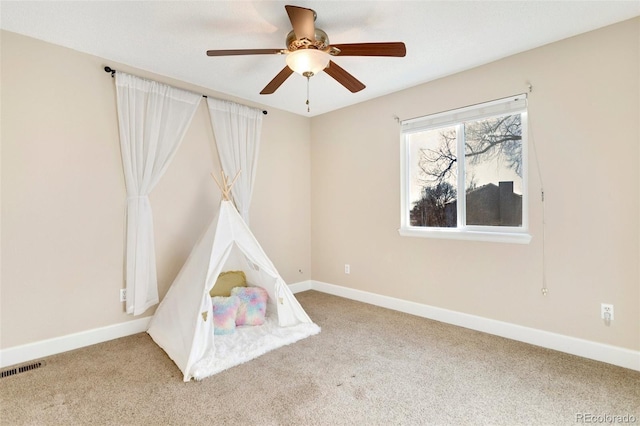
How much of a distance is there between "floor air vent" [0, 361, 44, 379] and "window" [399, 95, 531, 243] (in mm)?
3306

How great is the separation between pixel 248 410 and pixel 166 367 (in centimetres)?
84

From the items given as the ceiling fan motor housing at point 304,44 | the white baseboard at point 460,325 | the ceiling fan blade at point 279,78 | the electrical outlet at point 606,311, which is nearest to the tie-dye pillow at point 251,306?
the white baseboard at point 460,325

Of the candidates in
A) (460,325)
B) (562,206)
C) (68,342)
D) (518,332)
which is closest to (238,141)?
(68,342)

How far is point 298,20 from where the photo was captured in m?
1.81

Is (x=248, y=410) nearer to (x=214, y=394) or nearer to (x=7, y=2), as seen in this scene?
(x=214, y=394)

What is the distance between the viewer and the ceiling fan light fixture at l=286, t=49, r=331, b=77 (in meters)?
1.97

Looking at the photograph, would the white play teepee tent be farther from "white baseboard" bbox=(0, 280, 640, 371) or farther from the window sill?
the window sill

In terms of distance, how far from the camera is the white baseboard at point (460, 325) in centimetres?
227

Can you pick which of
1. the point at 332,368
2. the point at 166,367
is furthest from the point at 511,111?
the point at 166,367

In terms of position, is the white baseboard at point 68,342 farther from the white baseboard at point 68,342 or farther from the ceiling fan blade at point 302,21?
the ceiling fan blade at point 302,21

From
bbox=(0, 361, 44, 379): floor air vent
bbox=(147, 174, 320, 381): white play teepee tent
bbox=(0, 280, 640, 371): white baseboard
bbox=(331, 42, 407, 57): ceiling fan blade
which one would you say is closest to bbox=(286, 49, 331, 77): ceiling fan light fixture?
bbox=(331, 42, 407, 57): ceiling fan blade

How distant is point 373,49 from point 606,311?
2.47 m

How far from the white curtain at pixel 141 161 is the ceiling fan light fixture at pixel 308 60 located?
1591mm

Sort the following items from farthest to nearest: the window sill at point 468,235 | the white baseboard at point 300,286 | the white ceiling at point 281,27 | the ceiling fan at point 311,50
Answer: the white baseboard at point 300,286 → the window sill at point 468,235 → the white ceiling at point 281,27 → the ceiling fan at point 311,50
